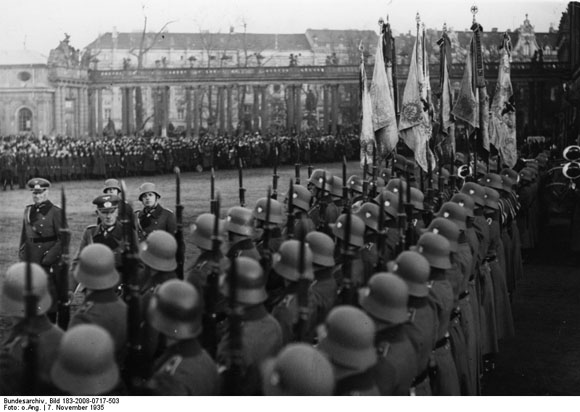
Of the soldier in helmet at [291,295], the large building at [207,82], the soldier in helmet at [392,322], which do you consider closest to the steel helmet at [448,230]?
the soldier in helmet at [291,295]

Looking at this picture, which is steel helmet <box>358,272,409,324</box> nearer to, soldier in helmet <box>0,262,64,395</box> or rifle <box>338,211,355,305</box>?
rifle <box>338,211,355,305</box>

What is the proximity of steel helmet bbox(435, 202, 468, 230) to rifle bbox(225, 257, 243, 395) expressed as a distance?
3506 mm

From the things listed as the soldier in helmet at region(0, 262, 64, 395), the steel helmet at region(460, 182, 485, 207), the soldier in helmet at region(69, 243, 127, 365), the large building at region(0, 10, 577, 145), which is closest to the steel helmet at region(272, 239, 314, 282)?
the soldier in helmet at region(69, 243, 127, 365)

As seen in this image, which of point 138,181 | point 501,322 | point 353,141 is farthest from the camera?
point 353,141

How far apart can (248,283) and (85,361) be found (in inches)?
48.9

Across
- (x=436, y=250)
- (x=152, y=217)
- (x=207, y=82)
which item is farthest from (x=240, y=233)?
(x=207, y=82)

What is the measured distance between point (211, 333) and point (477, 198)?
4.50 m

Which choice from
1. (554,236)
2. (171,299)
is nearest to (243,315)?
(171,299)

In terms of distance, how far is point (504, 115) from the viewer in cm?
1519

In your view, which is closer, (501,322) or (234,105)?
(501,322)

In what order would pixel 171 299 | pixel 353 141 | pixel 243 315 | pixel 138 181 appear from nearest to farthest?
1. pixel 171 299
2. pixel 243 315
3. pixel 138 181
4. pixel 353 141

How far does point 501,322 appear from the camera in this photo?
8.43 metres

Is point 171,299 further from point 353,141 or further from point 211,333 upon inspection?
point 353,141

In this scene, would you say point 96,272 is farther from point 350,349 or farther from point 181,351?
point 350,349
